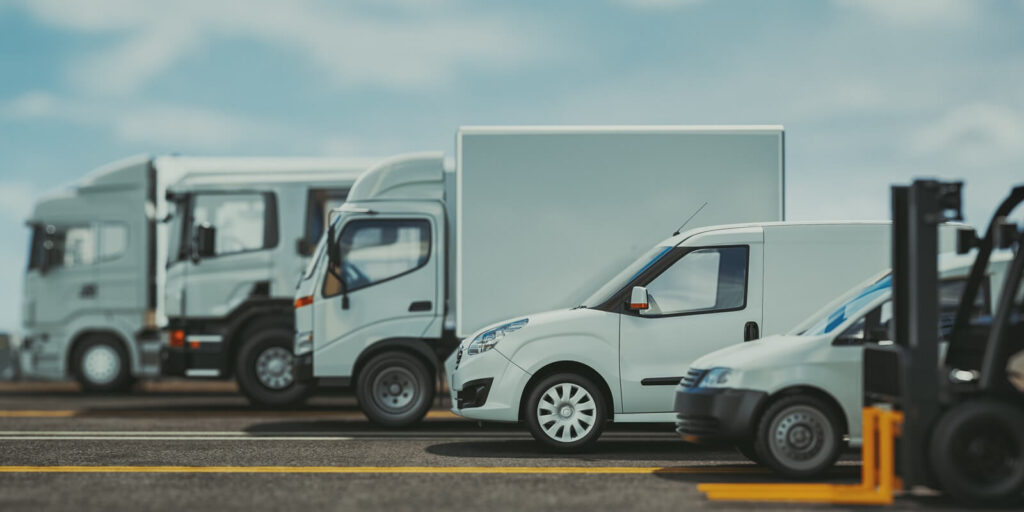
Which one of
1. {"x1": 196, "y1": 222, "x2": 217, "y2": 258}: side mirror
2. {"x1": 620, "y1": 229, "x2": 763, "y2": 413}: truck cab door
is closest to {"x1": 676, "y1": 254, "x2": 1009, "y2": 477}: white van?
{"x1": 620, "y1": 229, "x2": 763, "y2": 413}: truck cab door

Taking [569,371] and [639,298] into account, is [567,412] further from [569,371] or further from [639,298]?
[639,298]

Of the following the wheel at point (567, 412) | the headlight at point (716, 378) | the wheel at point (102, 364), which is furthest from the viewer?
the wheel at point (102, 364)

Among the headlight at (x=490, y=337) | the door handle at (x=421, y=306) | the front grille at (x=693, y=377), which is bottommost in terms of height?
the front grille at (x=693, y=377)

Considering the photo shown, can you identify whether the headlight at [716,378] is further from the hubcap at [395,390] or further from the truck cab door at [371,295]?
the hubcap at [395,390]

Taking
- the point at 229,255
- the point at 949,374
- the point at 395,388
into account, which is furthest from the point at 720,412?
the point at 229,255

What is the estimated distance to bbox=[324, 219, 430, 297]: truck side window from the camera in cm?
1224

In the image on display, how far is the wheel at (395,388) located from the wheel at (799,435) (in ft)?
16.7

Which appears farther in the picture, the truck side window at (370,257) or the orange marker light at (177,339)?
the orange marker light at (177,339)

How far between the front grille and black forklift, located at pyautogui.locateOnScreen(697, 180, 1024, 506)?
107 centimetres

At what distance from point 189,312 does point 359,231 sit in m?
3.81

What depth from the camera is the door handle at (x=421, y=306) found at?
40.0 feet

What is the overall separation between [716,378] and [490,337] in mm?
2492

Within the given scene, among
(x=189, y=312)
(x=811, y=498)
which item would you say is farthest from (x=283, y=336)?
(x=811, y=498)

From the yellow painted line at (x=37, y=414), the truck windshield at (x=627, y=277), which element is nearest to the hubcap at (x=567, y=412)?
the truck windshield at (x=627, y=277)
